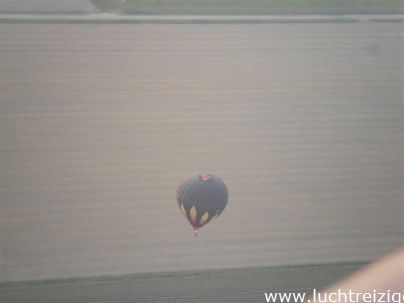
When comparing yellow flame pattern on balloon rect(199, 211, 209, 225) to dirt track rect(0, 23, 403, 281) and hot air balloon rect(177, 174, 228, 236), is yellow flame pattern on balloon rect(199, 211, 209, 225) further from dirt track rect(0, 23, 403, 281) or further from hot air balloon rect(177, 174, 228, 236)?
dirt track rect(0, 23, 403, 281)

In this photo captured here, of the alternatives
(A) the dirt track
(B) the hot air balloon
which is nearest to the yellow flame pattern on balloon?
(B) the hot air balloon

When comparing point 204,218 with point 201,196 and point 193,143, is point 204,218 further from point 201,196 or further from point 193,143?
point 193,143

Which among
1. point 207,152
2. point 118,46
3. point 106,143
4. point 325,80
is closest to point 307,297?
point 207,152

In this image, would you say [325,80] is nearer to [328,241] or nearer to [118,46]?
[118,46]

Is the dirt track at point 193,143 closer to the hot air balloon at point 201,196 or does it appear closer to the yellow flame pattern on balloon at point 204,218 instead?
the yellow flame pattern on balloon at point 204,218

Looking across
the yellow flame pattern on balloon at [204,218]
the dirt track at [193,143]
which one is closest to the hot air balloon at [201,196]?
the yellow flame pattern on balloon at [204,218]

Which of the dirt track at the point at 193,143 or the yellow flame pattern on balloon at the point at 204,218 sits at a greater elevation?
the dirt track at the point at 193,143
